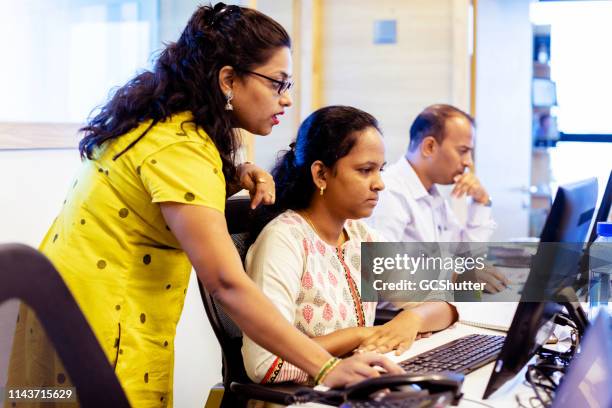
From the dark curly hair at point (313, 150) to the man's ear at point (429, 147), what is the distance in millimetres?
1246

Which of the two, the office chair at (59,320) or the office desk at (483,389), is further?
the office desk at (483,389)

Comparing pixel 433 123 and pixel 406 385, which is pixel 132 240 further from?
pixel 433 123

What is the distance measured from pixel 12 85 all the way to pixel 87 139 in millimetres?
822

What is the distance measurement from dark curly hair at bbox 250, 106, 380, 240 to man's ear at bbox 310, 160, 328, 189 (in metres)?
0.01

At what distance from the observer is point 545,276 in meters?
1.31

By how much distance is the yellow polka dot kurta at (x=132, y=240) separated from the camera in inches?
57.2

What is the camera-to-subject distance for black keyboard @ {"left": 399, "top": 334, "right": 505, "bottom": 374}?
62.4 inches

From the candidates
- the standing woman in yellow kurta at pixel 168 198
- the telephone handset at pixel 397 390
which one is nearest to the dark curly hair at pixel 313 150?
the standing woman in yellow kurta at pixel 168 198

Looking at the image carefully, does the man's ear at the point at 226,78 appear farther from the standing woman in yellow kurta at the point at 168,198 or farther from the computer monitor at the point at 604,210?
the computer monitor at the point at 604,210

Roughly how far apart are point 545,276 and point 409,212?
69.1 inches

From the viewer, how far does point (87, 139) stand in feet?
5.16

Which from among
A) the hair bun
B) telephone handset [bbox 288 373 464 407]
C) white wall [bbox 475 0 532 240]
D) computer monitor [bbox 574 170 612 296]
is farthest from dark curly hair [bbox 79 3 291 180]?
white wall [bbox 475 0 532 240]

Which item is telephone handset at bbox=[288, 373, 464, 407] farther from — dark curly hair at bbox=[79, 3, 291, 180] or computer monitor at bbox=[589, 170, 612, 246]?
computer monitor at bbox=[589, 170, 612, 246]

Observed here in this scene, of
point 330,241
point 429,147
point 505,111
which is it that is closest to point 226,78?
point 330,241
